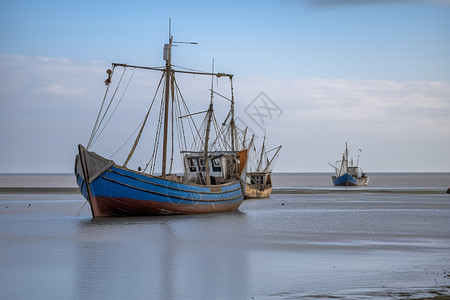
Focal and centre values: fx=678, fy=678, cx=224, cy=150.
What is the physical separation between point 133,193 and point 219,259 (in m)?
14.9

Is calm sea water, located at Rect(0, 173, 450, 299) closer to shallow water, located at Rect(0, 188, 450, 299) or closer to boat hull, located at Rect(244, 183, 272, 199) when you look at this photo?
shallow water, located at Rect(0, 188, 450, 299)

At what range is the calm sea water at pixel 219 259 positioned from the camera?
1451 cm

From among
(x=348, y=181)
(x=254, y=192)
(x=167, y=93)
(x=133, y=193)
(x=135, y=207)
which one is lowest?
(x=348, y=181)

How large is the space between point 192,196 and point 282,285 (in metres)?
22.4

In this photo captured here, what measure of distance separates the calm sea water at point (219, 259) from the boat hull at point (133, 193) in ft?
3.34

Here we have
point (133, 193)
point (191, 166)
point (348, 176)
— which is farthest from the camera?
point (348, 176)

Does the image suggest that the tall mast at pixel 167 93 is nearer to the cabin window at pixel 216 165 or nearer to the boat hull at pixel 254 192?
the cabin window at pixel 216 165

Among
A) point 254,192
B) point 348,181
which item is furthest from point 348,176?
point 254,192

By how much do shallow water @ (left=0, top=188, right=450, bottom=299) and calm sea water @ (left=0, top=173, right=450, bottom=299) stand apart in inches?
1.1

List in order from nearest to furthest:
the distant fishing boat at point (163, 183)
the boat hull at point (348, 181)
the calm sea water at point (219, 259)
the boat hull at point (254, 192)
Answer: the calm sea water at point (219, 259)
the distant fishing boat at point (163, 183)
the boat hull at point (254, 192)
the boat hull at point (348, 181)

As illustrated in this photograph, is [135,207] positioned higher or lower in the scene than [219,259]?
higher

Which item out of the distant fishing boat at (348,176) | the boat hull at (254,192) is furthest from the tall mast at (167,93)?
the distant fishing boat at (348,176)

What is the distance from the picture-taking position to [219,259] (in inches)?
787

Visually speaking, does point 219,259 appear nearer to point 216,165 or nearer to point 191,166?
point 191,166
